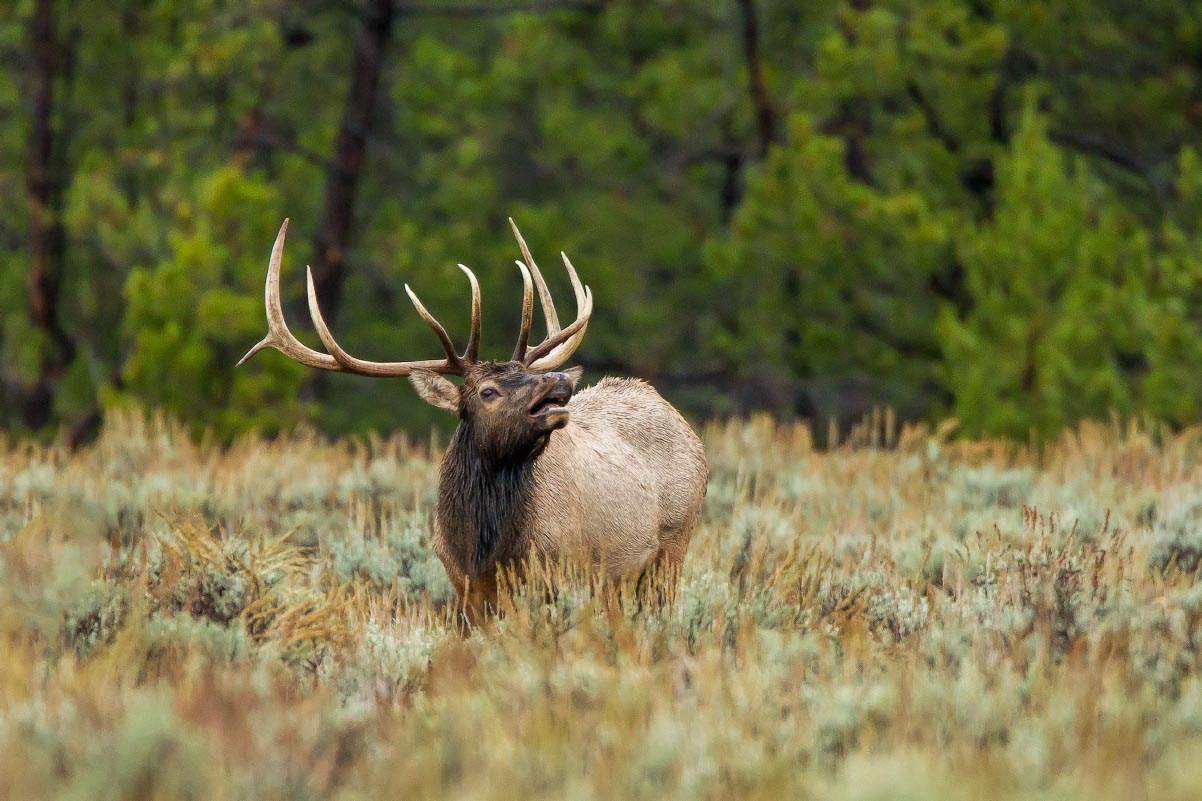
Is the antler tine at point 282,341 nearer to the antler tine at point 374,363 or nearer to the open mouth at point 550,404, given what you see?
the antler tine at point 374,363

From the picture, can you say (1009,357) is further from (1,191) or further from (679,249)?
(1,191)

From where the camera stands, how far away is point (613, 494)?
258 inches

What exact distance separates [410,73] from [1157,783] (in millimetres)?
21298

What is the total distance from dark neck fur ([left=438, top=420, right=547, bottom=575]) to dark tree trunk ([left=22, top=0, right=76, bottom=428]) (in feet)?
46.6

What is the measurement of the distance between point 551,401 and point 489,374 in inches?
13.6

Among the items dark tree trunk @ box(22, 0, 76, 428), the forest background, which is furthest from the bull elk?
dark tree trunk @ box(22, 0, 76, 428)

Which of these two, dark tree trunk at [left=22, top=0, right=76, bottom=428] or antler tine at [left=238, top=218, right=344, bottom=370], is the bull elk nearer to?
antler tine at [left=238, top=218, right=344, bottom=370]

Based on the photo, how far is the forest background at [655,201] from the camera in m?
15.9

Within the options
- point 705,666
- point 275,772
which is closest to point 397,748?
point 275,772

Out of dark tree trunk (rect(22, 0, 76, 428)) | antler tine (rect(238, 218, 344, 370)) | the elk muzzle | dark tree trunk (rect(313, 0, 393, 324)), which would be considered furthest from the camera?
dark tree trunk (rect(22, 0, 76, 428))

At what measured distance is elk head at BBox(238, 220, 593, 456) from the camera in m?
6.11

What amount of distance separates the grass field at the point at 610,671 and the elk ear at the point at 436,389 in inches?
31.7

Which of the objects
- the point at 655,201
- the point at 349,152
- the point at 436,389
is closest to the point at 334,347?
the point at 436,389

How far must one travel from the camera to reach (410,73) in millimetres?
23766
